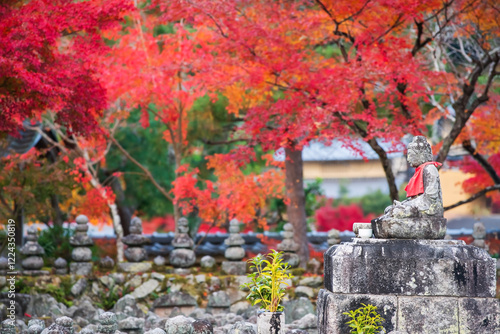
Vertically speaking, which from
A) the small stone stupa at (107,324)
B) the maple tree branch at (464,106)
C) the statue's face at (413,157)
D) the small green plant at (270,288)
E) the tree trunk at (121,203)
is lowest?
the small stone stupa at (107,324)

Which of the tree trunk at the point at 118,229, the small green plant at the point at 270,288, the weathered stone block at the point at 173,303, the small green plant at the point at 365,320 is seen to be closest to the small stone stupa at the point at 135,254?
the tree trunk at the point at 118,229

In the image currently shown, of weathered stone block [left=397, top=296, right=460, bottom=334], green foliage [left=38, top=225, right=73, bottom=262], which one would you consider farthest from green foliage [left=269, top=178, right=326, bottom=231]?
weathered stone block [left=397, top=296, right=460, bottom=334]

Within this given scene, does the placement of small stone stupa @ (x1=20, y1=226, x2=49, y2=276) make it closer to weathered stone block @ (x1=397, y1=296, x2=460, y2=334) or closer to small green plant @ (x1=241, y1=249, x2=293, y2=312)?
small green plant @ (x1=241, y1=249, x2=293, y2=312)

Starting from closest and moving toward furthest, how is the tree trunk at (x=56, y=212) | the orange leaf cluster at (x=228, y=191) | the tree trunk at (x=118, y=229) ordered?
1. the orange leaf cluster at (x=228, y=191)
2. the tree trunk at (x=118, y=229)
3. the tree trunk at (x=56, y=212)

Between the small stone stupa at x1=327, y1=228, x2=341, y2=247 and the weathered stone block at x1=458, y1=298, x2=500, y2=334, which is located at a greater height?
the small stone stupa at x1=327, y1=228, x2=341, y2=247

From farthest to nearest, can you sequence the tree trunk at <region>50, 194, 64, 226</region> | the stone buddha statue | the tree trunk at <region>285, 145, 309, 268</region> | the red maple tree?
1. the tree trunk at <region>50, 194, 64, 226</region>
2. the tree trunk at <region>285, 145, 309, 268</region>
3. the red maple tree
4. the stone buddha statue

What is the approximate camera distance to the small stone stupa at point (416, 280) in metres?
6.71

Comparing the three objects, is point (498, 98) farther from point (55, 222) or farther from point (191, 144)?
point (55, 222)

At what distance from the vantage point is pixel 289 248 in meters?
13.5

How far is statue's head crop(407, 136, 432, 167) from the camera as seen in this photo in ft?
23.4

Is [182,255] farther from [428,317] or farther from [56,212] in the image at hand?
[428,317]

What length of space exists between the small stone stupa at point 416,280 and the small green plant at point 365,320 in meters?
0.07

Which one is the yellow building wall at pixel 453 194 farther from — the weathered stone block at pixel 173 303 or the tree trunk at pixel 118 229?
the weathered stone block at pixel 173 303

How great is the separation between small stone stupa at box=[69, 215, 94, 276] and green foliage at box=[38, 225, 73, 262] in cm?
123
